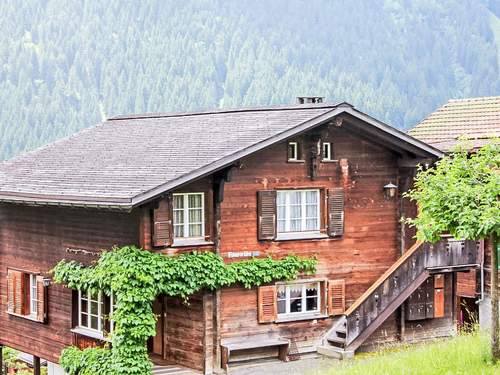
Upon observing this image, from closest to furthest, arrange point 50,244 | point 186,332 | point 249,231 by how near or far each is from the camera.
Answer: point 186,332
point 249,231
point 50,244

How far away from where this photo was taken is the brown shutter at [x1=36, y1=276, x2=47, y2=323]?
28.2 metres

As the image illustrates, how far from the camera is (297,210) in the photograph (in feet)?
90.1

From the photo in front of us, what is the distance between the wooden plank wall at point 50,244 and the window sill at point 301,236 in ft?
14.1

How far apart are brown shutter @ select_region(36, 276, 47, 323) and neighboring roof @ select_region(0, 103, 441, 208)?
8.11ft

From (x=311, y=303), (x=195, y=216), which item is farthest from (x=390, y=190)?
(x=195, y=216)

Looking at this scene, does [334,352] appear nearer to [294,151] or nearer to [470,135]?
[294,151]

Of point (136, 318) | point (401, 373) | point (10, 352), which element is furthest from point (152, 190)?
point (10, 352)

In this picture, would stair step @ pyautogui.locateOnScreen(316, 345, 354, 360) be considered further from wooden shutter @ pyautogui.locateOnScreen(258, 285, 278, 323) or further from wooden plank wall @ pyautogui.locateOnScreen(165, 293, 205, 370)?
wooden plank wall @ pyautogui.locateOnScreen(165, 293, 205, 370)

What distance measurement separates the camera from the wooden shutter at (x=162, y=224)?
80.3 feet

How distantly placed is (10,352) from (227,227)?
25651 mm

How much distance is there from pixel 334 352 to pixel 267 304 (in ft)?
6.94

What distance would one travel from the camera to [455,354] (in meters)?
19.0

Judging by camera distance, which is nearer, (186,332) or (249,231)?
(186,332)

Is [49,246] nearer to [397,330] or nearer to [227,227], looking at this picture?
[227,227]
